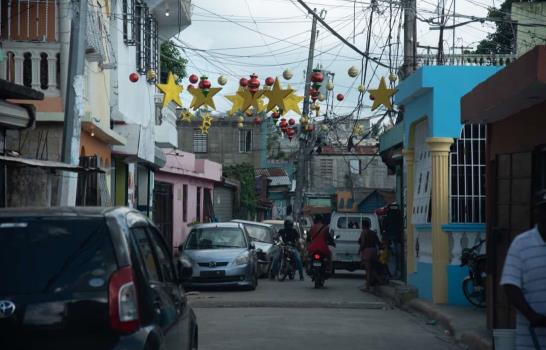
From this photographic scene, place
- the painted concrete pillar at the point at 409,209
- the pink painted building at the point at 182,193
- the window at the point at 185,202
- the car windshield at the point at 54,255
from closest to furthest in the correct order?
the car windshield at the point at 54,255
the painted concrete pillar at the point at 409,209
the pink painted building at the point at 182,193
the window at the point at 185,202

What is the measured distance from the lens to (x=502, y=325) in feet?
36.8

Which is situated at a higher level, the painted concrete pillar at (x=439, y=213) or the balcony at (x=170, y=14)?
the balcony at (x=170, y=14)

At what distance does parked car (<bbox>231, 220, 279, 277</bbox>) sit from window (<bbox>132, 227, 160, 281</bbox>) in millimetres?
19324

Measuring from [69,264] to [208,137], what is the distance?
193 feet

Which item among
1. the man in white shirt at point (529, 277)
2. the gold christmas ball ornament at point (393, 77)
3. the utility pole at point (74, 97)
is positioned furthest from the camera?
the gold christmas ball ornament at point (393, 77)

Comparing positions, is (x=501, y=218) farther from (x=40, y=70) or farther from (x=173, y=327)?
(x=40, y=70)

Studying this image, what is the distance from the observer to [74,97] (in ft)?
44.0

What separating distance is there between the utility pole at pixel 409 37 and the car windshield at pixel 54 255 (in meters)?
14.6

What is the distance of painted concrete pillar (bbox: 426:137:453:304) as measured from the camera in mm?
16531

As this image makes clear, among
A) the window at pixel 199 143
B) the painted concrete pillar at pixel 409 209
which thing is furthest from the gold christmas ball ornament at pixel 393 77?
the window at pixel 199 143

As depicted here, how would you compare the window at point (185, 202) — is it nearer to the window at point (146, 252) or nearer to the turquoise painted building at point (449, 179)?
the turquoise painted building at point (449, 179)

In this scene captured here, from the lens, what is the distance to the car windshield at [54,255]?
19.2 ft

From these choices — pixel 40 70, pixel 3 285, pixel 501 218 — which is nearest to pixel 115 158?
pixel 40 70

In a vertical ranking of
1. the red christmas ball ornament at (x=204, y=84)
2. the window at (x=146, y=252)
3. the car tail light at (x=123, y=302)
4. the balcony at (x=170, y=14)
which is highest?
the balcony at (x=170, y=14)
